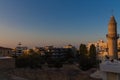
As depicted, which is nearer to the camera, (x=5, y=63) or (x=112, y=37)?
(x=5, y=63)

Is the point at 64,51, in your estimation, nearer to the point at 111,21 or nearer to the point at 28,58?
the point at 111,21

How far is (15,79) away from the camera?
12.8 m

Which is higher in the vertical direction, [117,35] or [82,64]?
[117,35]

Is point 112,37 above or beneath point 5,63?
above

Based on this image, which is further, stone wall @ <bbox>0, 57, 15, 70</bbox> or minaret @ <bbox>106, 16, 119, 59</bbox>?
minaret @ <bbox>106, 16, 119, 59</bbox>

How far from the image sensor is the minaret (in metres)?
36.4

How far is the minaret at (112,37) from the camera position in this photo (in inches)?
1431

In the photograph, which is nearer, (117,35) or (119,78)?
(119,78)

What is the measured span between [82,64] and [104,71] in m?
23.7

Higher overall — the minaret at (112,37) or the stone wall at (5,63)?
the minaret at (112,37)

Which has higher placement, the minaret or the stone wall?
the minaret

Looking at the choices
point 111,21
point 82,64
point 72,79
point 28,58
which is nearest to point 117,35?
point 111,21

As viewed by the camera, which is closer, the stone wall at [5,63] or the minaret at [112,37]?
the stone wall at [5,63]

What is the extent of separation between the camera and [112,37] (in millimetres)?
36625
